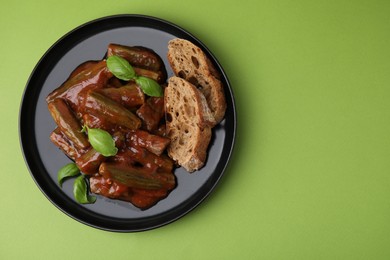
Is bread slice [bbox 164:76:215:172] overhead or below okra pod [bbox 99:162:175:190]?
overhead

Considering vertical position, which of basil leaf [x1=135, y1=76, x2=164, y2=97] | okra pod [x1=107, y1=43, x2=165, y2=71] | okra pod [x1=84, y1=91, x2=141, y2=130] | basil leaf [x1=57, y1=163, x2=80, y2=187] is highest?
okra pod [x1=107, y1=43, x2=165, y2=71]

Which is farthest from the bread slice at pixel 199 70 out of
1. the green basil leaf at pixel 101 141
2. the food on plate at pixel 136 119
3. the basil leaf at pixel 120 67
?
the green basil leaf at pixel 101 141

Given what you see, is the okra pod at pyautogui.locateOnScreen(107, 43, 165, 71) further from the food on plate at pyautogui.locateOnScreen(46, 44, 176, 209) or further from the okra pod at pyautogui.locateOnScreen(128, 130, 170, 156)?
the okra pod at pyautogui.locateOnScreen(128, 130, 170, 156)

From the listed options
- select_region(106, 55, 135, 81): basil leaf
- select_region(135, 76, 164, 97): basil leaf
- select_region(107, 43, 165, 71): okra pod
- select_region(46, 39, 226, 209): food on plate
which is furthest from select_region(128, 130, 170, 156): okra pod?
select_region(107, 43, 165, 71): okra pod

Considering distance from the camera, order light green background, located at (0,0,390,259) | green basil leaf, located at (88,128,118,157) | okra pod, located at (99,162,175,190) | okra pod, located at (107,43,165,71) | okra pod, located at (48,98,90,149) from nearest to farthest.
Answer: green basil leaf, located at (88,128,118,157)
okra pod, located at (99,162,175,190)
okra pod, located at (48,98,90,149)
okra pod, located at (107,43,165,71)
light green background, located at (0,0,390,259)

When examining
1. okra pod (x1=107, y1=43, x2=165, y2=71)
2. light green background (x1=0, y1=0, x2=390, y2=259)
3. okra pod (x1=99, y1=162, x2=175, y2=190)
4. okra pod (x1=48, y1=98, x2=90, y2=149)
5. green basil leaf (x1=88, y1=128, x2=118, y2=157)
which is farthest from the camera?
light green background (x1=0, y1=0, x2=390, y2=259)

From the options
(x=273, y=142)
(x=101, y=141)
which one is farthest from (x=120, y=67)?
(x=273, y=142)

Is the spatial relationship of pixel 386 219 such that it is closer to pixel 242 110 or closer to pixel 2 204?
pixel 242 110
